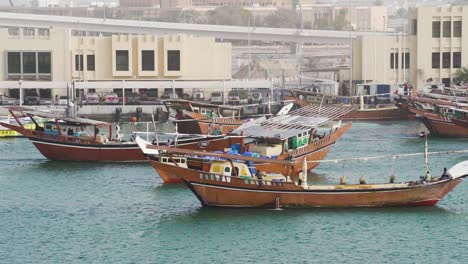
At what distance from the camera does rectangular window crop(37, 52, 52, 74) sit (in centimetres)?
9169

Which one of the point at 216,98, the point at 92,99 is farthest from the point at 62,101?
the point at 216,98

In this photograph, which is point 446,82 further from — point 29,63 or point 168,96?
point 29,63

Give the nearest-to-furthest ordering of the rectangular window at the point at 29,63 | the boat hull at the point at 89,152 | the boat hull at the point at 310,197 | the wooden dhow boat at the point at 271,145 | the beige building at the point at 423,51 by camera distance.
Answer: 1. the boat hull at the point at 310,197
2. the wooden dhow boat at the point at 271,145
3. the boat hull at the point at 89,152
4. the rectangular window at the point at 29,63
5. the beige building at the point at 423,51

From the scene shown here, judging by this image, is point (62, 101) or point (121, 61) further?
point (121, 61)

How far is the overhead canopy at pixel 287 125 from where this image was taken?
48875mm

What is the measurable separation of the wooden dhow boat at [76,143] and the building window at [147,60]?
3579 cm

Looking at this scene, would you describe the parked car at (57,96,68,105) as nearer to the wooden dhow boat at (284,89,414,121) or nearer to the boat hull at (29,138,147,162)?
the wooden dhow boat at (284,89,414,121)

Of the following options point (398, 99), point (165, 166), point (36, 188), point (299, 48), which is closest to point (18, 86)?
point (398, 99)

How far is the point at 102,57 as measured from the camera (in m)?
94.2

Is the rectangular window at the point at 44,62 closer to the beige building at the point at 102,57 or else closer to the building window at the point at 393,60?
the beige building at the point at 102,57

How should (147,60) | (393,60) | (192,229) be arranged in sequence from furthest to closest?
(393,60)
(147,60)
(192,229)

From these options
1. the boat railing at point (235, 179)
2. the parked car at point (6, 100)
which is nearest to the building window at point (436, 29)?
the parked car at point (6, 100)

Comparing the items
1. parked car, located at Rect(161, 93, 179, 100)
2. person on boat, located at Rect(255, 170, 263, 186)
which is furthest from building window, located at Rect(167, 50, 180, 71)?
person on boat, located at Rect(255, 170, 263, 186)

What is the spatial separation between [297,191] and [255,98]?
52.0 metres
